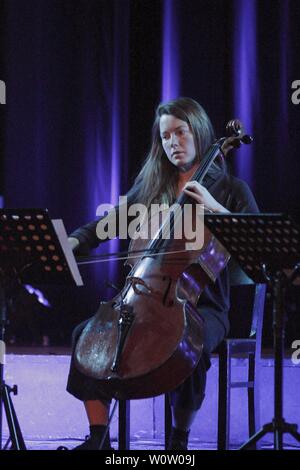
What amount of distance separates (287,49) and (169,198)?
4.02 ft

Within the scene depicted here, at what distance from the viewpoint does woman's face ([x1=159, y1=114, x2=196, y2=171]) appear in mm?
2887

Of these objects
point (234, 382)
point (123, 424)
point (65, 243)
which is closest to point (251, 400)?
point (234, 382)

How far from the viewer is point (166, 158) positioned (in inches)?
119

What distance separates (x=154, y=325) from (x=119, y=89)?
6.02 feet

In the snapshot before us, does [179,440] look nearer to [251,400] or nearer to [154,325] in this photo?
[154,325]

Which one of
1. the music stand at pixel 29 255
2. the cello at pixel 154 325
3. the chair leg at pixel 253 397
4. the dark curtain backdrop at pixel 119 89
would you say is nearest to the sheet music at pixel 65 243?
the music stand at pixel 29 255

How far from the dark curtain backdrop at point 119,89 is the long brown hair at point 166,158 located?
823 millimetres

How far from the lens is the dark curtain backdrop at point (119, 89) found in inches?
149

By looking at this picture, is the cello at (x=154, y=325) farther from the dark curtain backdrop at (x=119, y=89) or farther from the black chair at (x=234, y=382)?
the dark curtain backdrop at (x=119, y=89)

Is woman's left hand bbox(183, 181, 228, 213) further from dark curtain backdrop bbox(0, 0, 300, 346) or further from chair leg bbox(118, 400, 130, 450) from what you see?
dark curtain backdrop bbox(0, 0, 300, 346)

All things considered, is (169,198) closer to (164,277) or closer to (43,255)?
(164,277)

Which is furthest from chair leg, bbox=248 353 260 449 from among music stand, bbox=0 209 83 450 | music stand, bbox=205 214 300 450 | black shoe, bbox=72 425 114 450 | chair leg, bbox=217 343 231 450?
music stand, bbox=0 209 83 450

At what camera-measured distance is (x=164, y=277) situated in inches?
98.2
